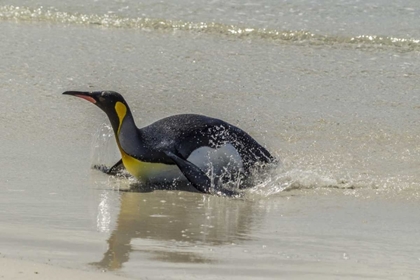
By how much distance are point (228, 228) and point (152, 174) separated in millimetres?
1224

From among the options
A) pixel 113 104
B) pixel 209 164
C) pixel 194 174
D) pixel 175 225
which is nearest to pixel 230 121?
pixel 209 164

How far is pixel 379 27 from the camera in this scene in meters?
11.4

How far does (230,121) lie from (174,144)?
→ 1615mm

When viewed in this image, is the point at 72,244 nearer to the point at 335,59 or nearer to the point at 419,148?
the point at 419,148

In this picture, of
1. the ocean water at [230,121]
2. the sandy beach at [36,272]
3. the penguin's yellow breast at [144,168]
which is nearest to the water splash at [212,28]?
the ocean water at [230,121]

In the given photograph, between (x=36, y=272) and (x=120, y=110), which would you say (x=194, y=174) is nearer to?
(x=120, y=110)

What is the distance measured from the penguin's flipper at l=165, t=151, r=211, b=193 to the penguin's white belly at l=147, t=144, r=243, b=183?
14 cm

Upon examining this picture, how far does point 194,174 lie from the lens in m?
5.70

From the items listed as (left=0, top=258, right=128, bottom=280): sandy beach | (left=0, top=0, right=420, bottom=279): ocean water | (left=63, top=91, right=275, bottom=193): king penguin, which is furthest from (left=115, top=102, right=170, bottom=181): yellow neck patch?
(left=0, top=258, right=128, bottom=280): sandy beach

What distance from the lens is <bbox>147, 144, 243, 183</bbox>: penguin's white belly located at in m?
5.96

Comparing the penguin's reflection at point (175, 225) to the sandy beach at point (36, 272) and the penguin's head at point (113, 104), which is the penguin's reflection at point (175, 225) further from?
the penguin's head at point (113, 104)

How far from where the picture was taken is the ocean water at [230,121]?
432 cm

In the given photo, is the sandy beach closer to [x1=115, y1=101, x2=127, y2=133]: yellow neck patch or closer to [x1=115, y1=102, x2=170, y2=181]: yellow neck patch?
[x1=115, y1=102, x2=170, y2=181]: yellow neck patch

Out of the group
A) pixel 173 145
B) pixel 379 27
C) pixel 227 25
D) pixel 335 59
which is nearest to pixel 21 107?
pixel 173 145
